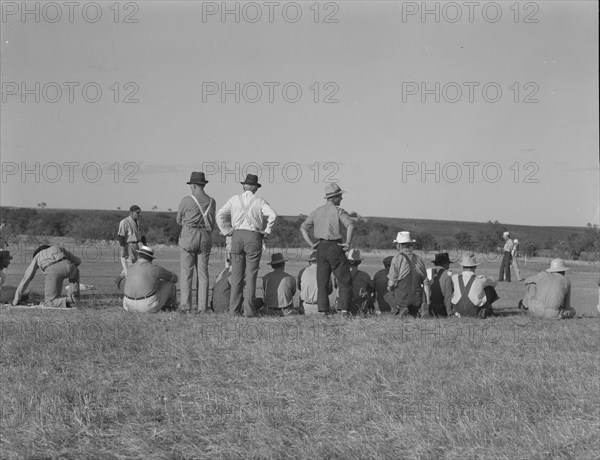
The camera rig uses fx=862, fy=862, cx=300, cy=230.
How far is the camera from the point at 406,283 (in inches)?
479

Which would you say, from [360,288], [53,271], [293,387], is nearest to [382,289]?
[360,288]

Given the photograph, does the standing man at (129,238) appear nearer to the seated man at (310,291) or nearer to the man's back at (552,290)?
the seated man at (310,291)

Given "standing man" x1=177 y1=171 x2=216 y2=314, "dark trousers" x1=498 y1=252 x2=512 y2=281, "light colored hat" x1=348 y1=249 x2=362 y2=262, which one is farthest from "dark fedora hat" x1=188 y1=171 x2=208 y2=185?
"dark trousers" x1=498 y1=252 x2=512 y2=281

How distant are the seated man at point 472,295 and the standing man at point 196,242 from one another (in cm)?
367

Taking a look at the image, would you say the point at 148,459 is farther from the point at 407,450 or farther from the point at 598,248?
the point at 598,248

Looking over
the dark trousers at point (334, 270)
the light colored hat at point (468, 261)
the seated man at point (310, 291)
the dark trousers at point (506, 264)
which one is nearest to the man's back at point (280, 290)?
the seated man at point (310, 291)

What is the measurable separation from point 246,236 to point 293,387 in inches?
163

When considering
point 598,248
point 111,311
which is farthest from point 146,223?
point 111,311

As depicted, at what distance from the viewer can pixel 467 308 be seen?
12531 mm

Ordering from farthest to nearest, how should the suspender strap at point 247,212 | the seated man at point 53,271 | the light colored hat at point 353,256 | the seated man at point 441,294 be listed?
1. the light colored hat at point 353,256
2. the seated man at point 441,294
3. the seated man at point 53,271
4. the suspender strap at point 247,212

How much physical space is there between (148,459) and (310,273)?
257 inches

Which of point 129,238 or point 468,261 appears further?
point 129,238

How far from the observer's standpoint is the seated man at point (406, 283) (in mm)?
12148

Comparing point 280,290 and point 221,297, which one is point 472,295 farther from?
point 221,297
